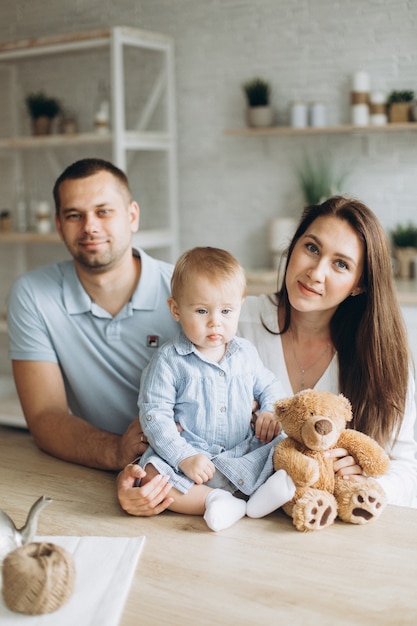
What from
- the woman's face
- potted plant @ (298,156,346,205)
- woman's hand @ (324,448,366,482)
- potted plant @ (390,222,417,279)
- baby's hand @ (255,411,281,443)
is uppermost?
potted plant @ (298,156,346,205)

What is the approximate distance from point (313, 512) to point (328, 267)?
670mm

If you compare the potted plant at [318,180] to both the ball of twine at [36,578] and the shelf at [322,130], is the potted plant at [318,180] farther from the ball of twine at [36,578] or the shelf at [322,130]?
the ball of twine at [36,578]

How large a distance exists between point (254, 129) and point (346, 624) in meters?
3.61

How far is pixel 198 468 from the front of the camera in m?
1.52

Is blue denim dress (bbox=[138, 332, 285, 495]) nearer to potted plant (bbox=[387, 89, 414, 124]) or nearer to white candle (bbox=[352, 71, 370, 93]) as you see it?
potted plant (bbox=[387, 89, 414, 124])

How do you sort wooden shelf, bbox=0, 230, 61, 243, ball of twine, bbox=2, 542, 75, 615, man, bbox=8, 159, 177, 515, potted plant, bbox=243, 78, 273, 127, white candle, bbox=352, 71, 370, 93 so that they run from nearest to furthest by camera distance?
ball of twine, bbox=2, 542, 75, 615 < man, bbox=8, 159, 177, 515 < white candle, bbox=352, 71, 370, 93 < potted plant, bbox=243, 78, 273, 127 < wooden shelf, bbox=0, 230, 61, 243

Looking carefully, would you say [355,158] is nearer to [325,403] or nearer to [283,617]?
[325,403]

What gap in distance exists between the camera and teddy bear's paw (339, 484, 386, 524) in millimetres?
1470

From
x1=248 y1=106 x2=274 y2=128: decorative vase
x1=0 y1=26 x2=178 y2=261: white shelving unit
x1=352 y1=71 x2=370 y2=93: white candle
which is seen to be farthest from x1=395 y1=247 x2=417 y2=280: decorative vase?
x1=0 y1=26 x2=178 y2=261: white shelving unit

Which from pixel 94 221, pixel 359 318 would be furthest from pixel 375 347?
pixel 94 221

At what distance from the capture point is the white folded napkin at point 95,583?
3.77 feet

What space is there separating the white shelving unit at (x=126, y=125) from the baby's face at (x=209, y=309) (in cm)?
283

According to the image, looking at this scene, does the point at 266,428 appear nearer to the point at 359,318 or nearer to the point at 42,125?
the point at 359,318

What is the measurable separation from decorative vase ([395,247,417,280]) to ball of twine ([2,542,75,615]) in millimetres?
3286
